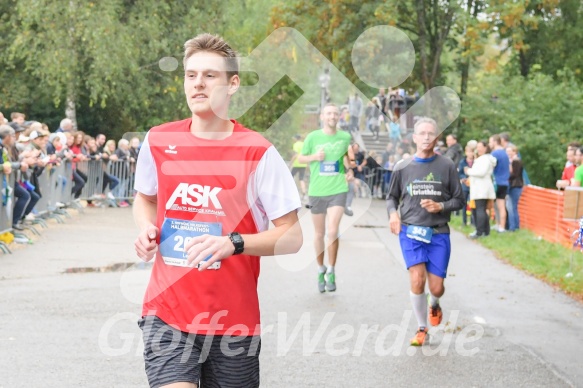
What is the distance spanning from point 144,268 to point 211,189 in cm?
934

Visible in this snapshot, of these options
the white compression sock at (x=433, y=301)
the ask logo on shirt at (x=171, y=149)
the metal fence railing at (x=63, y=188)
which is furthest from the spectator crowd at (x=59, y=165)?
the ask logo on shirt at (x=171, y=149)

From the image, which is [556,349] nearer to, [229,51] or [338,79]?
[229,51]

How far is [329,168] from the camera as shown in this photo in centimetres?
1176

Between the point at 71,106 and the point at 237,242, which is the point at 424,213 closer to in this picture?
the point at 237,242

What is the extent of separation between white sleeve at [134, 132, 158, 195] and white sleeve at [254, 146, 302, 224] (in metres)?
0.44

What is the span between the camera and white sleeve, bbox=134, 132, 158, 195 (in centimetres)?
448

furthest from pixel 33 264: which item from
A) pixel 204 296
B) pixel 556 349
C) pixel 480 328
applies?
pixel 204 296

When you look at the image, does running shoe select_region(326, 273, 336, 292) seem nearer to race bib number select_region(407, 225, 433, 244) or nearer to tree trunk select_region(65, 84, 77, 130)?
race bib number select_region(407, 225, 433, 244)

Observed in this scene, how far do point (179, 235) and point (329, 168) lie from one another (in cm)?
754

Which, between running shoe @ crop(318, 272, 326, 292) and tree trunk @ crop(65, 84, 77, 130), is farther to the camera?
tree trunk @ crop(65, 84, 77, 130)

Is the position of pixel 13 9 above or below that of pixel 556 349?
above

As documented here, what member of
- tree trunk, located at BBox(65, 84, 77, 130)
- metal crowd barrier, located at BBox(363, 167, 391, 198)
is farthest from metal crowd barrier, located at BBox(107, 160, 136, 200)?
metal crowd barrier, located at BBox(363, 167, 391, 198)

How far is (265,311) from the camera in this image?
10102 millimetres

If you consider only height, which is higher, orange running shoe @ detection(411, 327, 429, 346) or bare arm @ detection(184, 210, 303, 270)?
bare arm @ detection(184, 210, 303, 270)
